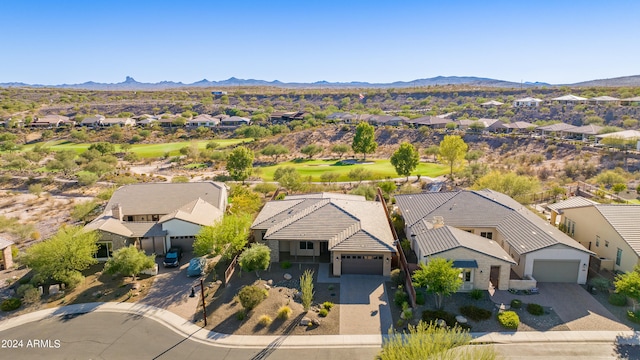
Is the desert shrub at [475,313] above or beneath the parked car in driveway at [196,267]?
beneath

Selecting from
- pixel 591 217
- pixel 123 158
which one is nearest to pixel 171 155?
pixel 123 158

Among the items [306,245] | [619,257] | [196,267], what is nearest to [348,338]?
[306,245]

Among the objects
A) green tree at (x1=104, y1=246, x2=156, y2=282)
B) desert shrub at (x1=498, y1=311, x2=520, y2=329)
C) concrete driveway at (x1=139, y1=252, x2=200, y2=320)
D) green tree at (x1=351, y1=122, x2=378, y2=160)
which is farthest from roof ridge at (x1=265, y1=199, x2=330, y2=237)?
green tree at (x1=351, y1=122, x2=378, y2=160)

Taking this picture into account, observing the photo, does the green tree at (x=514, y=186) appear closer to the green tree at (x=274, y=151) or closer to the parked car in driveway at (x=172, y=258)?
the parked car in driveway at (x=172, y=258)

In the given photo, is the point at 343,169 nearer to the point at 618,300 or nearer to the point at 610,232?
the point at 610,232

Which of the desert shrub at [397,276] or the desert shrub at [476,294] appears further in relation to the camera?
the desert shrub at [397,276]

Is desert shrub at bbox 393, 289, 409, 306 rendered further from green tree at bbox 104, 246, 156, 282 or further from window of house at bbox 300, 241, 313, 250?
green tree at bbox 104, 246, 156, 282

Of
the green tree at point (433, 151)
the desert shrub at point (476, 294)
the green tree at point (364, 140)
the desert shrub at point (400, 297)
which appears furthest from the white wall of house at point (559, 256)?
the green tree at point (364, 140)
